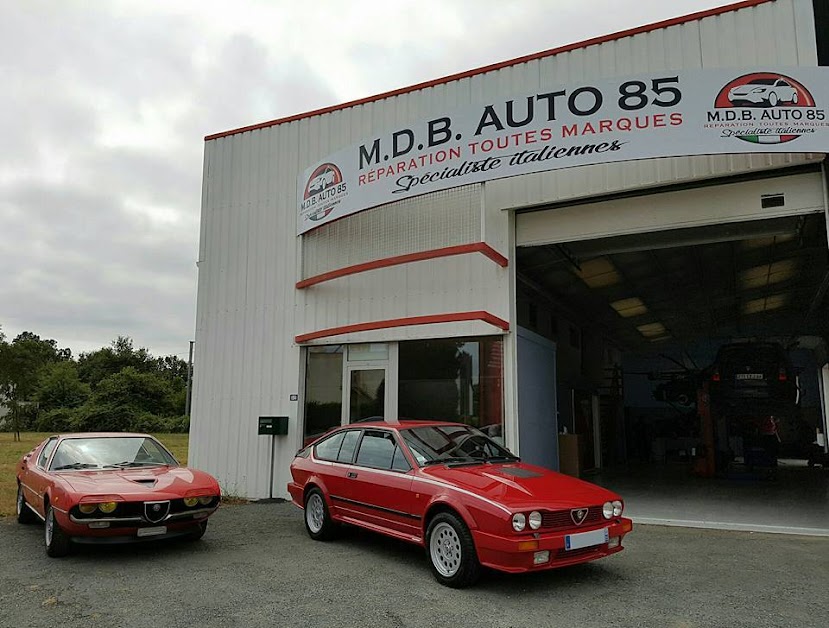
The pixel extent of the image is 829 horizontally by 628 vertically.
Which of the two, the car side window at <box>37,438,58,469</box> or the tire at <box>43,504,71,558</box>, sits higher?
the car side window at <box>37,438,58,469</box>

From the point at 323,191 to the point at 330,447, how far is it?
481cm

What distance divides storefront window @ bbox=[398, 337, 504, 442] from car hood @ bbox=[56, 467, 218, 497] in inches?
147

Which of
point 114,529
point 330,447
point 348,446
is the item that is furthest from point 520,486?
point 114,529

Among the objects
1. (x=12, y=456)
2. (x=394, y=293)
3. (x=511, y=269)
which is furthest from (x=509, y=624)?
(x=12, y=456)

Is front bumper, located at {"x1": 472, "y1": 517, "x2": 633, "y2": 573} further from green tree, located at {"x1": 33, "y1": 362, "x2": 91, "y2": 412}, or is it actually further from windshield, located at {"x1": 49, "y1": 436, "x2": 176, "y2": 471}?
green tree, located at {"x1": 33, "y1": 362, "x2": 91, "y2": 412}

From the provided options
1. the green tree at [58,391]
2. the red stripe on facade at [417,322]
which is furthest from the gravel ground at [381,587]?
the green tree at [58,391]

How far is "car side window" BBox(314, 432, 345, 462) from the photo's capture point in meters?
7.57

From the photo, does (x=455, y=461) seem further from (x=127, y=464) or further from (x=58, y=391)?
(x=58, y=391)

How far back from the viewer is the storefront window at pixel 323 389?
11.0 metres

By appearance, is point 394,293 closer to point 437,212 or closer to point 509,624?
point 437,212

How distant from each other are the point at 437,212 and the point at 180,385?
141 ft

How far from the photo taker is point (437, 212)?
33.3 feet

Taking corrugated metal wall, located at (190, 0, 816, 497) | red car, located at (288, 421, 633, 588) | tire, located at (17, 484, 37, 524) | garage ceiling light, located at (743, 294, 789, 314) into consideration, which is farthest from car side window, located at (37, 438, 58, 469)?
garage ceiling light, located at (743, 294, 789, 314)

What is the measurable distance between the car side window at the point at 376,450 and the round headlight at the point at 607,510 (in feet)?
7.02
